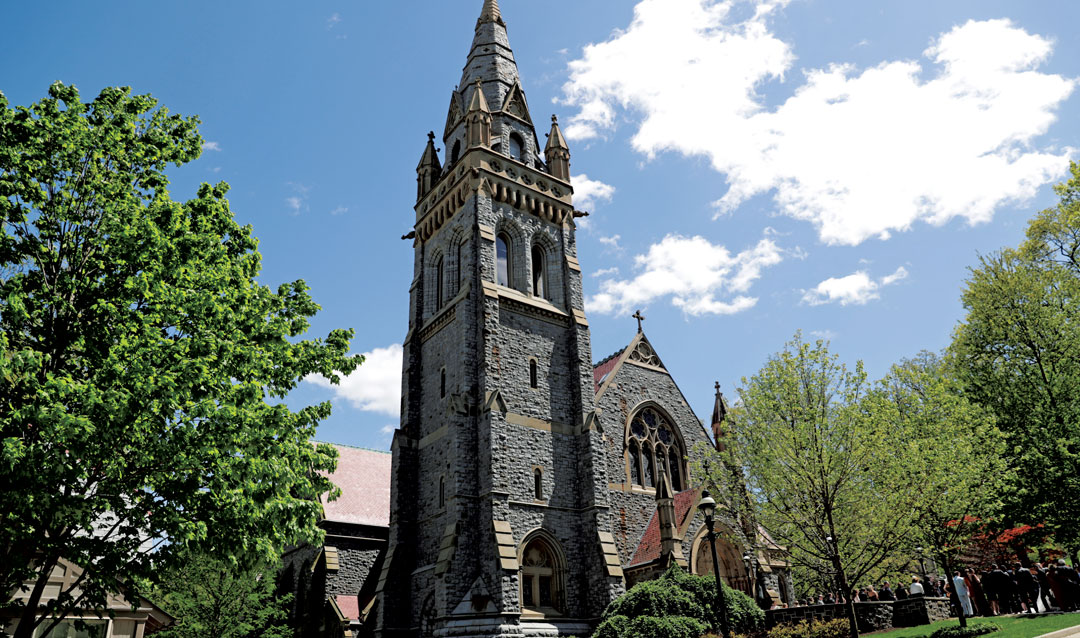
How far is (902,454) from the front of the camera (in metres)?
16.9

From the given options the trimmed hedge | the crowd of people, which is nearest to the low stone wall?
the crowd of people

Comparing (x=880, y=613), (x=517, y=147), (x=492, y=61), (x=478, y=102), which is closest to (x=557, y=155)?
(x=517, y=147)

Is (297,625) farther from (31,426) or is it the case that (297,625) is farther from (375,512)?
(31,426)

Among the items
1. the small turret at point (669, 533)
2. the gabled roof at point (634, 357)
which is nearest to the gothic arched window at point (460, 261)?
the gabled roof at point (634, 357)

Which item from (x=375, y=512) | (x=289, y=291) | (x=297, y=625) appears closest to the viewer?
(x=289, y=291)

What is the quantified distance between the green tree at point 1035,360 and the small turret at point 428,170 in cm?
2412

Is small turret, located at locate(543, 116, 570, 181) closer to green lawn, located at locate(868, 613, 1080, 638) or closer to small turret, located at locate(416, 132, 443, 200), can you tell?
small turret, located at locate(416, 132, 443, 200)

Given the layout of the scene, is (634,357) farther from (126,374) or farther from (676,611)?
(126,374)

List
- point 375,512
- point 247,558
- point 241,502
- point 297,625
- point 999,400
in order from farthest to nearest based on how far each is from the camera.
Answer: point 375,512
point 297,625
point 999,400
point 247,558
point 241,502

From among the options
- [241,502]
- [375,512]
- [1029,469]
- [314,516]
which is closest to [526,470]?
[375,512]

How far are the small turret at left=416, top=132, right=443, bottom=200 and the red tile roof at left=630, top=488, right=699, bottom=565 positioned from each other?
18.5 m

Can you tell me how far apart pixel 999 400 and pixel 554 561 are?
57.8 feet

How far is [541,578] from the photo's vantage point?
74.1 feet

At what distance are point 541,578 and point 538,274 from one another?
12.9m
